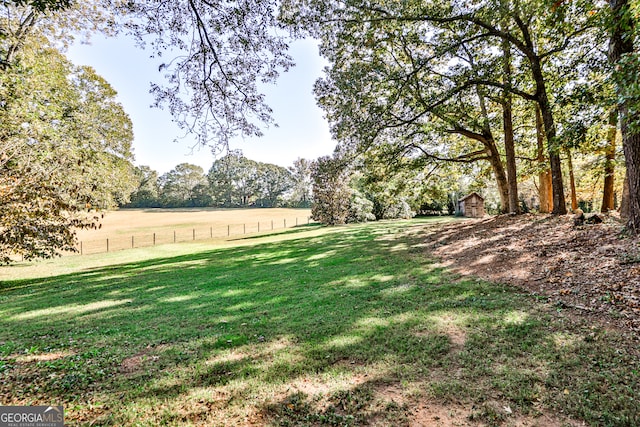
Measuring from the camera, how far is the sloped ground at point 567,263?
15.1ft

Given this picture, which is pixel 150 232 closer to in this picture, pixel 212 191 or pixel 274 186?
pixel 212 191

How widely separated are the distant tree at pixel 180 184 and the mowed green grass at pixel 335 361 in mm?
73013

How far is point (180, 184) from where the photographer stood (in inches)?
2990

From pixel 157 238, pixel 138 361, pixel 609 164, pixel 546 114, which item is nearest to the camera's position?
pixel 138 361

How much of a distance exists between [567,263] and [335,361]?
606 centimetres

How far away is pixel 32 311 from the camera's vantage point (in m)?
7.79

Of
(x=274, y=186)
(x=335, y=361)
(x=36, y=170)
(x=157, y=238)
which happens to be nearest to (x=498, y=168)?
(x=335, y=361)

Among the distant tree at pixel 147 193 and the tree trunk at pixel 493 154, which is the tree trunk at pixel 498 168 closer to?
the tree trunk at pixel 493 154

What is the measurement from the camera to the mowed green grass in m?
2.85

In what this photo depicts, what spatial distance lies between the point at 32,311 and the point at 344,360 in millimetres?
9229

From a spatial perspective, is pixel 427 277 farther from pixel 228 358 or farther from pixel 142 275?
pixel 142 275

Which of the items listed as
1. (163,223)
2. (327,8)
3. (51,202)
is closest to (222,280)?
(51,202)

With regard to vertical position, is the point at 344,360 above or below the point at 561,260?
below

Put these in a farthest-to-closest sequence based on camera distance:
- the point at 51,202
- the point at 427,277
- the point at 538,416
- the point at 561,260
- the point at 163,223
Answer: the point at 163,223 < the point at 51,202 < the point at 427,277 < the point at 561,260 < the point at 538,416
